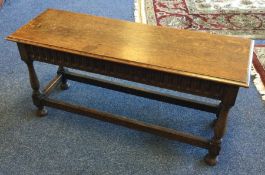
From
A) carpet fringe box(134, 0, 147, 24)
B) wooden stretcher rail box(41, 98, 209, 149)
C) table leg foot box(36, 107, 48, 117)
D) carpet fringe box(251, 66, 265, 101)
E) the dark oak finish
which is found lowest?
carpet fringe box(251, 66, 265, 101)

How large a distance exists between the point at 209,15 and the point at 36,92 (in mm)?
1844

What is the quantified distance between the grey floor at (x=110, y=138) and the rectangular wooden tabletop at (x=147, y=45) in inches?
19.6

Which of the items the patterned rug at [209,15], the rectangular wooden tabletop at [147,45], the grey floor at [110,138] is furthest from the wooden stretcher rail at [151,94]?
the patterned rug at [209,15]

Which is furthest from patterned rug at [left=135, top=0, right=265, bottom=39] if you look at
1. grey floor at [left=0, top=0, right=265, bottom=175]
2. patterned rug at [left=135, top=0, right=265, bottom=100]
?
grey floor at [left=0, top=0, right=265, bottom=175]

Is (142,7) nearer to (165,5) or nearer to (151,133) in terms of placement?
(165,5)

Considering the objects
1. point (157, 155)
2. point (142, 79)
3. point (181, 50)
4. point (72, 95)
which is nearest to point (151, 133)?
point (157, 155)

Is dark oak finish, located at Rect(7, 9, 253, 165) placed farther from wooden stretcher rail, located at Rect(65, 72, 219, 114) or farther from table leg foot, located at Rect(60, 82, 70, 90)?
table leg foot, located at Rect(60, 82, 70, 90)

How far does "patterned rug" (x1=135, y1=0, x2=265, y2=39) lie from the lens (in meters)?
2.58

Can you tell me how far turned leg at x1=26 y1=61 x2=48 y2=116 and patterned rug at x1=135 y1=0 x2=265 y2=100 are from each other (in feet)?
4.35

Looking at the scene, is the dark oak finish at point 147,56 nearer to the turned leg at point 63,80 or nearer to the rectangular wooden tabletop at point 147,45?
the rectangular wooden tabletop at point 147,45

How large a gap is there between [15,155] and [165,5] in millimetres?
2080

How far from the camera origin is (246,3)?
2.96 meters

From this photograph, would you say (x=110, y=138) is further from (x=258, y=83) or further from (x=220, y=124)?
(x=258, y=83)

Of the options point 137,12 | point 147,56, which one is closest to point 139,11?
point 137,12
